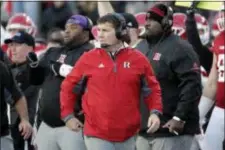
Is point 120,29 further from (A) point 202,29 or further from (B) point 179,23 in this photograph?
(A) point 202,29

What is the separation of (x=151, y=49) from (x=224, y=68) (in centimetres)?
133

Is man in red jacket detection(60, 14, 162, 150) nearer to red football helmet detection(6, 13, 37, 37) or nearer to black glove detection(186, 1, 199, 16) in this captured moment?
black glove detection(186, 1, 199, 16)

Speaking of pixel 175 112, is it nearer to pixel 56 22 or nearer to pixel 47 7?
pixel 56 22

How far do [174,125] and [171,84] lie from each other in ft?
1.44

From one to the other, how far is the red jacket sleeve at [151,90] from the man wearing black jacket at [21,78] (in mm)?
2434

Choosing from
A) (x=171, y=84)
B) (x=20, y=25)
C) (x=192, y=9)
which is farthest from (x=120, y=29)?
(x=20, y=25)

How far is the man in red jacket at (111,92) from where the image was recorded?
7426 millimetres

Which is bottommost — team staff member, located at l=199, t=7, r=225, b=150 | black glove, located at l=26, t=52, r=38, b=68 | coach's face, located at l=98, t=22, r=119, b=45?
team staff member, located at l=199, t=7, r=225, b=150

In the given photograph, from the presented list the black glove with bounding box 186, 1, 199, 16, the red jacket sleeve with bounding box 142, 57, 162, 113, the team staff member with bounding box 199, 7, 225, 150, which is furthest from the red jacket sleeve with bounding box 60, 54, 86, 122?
the black glove with bounding box 186, 1, 199, 16

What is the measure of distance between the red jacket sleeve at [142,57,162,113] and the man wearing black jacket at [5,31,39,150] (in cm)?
243

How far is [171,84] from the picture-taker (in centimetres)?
815

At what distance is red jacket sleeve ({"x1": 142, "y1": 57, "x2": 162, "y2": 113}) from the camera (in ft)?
24.8

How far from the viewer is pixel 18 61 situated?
10.1 m

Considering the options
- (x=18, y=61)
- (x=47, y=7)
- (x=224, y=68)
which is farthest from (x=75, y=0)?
(x=224, y=68)
